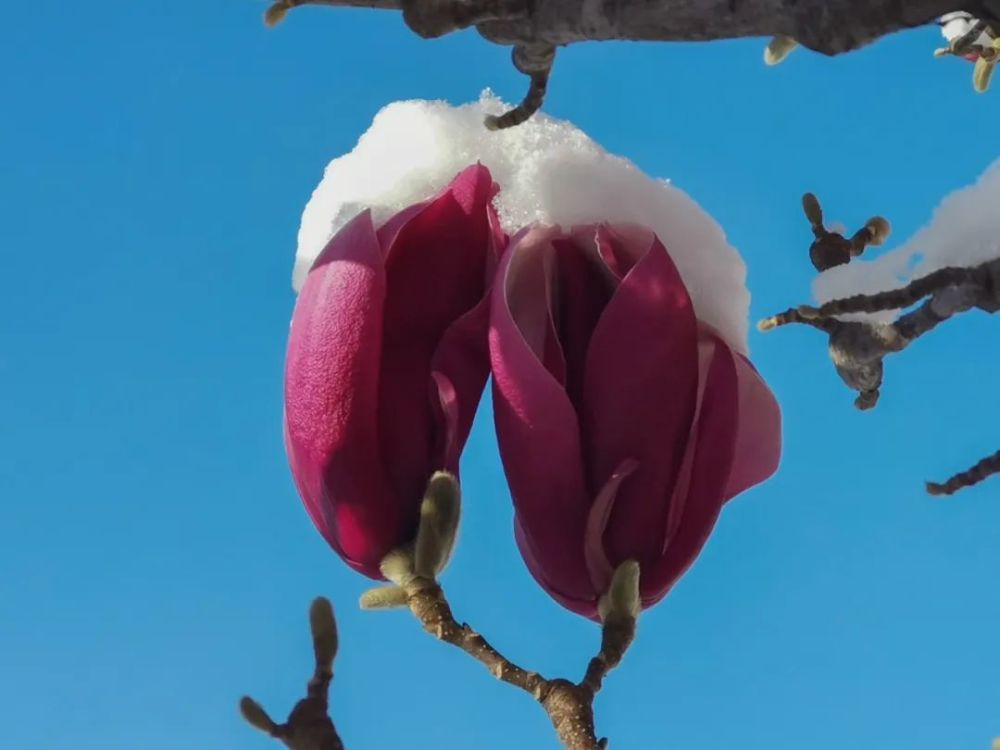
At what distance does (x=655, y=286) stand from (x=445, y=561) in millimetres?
251

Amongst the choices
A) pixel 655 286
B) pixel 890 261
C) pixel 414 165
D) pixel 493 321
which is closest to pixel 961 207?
pixel 890 261

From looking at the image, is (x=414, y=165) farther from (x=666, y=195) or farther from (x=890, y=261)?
(x=890, y=261)

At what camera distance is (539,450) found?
0.80 meters

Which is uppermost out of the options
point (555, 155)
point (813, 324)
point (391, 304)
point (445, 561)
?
point (555, 155)

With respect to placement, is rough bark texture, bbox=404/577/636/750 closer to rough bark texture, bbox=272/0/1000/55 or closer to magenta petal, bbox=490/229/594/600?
magenta petal, bbox=490/229/594/600

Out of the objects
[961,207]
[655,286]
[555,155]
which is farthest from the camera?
[555,155]

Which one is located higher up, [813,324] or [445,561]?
[813,324]

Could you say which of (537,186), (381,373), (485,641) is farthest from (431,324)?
(485,641)

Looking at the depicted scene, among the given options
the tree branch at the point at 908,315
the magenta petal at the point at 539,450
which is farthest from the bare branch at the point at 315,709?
the tree branch at the point at 908,315

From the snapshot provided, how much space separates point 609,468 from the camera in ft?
2.65

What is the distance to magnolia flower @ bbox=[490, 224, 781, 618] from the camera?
2.62 ft

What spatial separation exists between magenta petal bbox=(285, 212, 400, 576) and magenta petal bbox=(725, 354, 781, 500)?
11.9 inches

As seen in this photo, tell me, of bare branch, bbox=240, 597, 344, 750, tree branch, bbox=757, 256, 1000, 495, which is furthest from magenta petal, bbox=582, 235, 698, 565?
bare branch, bbox=240, 597, 344, 750

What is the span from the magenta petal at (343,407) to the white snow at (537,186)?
125 millimetres
